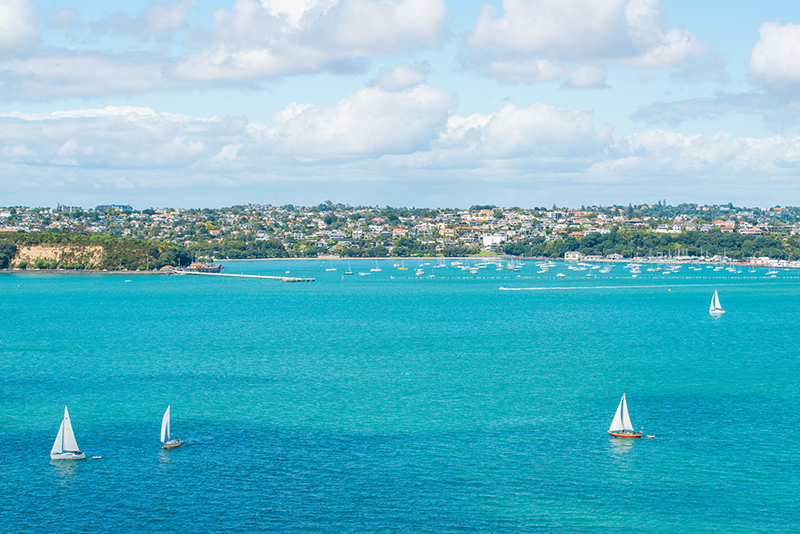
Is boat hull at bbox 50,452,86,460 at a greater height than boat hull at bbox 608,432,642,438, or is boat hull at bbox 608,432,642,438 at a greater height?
boat hull at bbox 608,432,642,438

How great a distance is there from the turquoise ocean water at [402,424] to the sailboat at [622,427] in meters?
0.95

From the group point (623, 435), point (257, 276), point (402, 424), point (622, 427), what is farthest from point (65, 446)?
point (257, 276)

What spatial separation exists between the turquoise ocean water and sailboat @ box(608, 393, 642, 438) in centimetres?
95

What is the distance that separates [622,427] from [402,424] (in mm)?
12276

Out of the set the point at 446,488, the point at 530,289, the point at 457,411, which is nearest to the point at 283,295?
the point at 530,289

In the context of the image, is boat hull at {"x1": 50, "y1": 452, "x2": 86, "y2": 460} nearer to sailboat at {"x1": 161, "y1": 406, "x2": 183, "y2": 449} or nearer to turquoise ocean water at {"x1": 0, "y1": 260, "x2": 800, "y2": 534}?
turquoise ocean water at {"x1": 0, "y1": 260, "x2": 800, "y2": 534}

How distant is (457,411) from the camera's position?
48.4m

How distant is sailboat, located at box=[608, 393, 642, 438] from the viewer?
41.8 m

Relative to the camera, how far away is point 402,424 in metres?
45.3

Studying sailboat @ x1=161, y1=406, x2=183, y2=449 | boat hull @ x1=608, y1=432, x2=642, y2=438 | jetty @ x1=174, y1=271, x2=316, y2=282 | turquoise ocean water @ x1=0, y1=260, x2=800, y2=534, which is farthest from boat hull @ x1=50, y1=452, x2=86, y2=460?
jetty @ x1=174, y1=271, x2=316, y2=282

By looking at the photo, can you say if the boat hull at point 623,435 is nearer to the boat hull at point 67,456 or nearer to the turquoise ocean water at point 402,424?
the turquoise ocean water at point 402,424

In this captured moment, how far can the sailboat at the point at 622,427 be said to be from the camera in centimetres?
4184

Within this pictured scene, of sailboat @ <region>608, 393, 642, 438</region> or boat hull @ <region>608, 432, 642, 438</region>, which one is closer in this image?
boat hull @ <region>608, 432, 642, 438</region>

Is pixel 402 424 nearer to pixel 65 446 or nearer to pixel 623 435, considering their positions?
pixel 623 435
